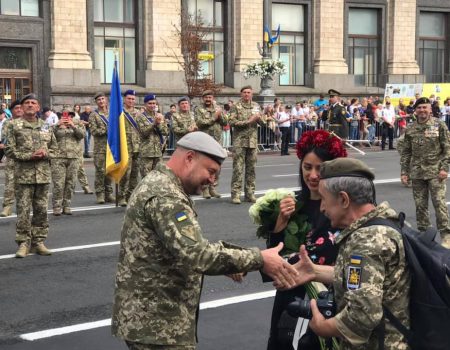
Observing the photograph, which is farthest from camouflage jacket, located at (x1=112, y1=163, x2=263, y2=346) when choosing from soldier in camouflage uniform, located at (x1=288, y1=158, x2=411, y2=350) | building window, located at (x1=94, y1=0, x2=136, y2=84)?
building window, located at (x1=94, y1=0, x2=136, y2=84)

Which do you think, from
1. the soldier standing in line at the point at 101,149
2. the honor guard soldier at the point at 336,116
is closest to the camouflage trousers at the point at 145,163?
the soldier standing in line at the point at 101,149

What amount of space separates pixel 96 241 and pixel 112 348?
4645 mm

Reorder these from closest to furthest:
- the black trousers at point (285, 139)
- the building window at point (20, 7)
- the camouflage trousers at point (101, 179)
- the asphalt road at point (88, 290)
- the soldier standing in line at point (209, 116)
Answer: the asphalt road at point (88, 290), the camouflage trousers at point (101, 179), the soldier standing in line at point (209, 116), the black trousers at point (285, 139), the building window at point (20, 7)

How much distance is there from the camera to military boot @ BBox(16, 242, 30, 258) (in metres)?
10.2

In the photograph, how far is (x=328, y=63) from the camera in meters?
38.9

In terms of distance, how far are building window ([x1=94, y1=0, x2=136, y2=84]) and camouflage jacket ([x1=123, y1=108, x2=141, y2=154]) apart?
59.8 feet

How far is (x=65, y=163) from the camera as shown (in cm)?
1473

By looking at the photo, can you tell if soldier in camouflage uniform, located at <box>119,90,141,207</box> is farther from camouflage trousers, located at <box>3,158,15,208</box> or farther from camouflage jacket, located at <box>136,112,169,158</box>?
camouflage trousers, located at <box>3,158,15,208</box>

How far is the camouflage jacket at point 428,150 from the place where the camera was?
11227 millimetres

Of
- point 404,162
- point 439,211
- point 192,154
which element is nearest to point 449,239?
point 439,211

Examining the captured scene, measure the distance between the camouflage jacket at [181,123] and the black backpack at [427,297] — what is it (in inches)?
488

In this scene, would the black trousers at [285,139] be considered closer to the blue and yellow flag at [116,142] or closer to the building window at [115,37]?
the building window at [115,37]

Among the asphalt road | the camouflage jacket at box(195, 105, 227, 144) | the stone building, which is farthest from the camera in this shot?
the stone building

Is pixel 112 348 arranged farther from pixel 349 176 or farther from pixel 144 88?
pixel 144 88
